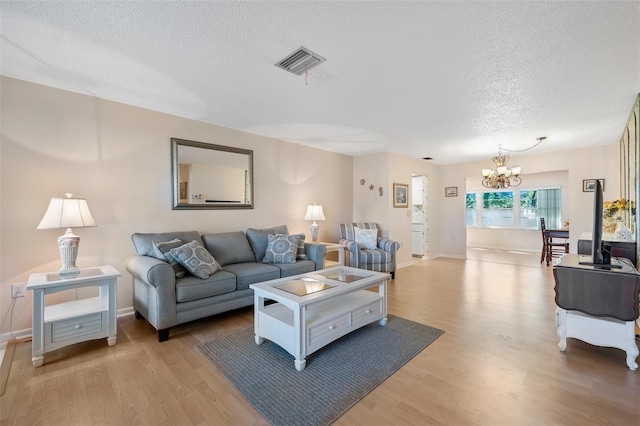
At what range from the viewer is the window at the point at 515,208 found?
750 cm

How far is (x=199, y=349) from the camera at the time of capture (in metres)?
2.31

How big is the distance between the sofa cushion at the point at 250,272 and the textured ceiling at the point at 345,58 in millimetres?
1822

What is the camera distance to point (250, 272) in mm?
3053

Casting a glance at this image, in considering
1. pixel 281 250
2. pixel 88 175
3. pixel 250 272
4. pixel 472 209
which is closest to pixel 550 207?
pixel 472 209

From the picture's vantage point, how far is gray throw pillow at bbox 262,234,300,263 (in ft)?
11.6

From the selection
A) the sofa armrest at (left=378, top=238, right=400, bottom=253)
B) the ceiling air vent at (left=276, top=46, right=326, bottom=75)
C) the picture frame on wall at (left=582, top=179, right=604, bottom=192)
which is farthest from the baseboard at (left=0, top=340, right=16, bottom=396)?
the picture frame on wall at (left=582, top=179, right=604, bottom=192)

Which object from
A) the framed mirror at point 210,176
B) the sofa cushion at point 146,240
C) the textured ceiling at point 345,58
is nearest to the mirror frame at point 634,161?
the textured ceiling at point 345,58

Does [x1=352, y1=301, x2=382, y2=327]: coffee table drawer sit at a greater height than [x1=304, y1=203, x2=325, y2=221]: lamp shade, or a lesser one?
lesser

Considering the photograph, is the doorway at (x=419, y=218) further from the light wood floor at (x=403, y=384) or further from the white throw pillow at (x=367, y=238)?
the light wood floor at (x=403, y=384)

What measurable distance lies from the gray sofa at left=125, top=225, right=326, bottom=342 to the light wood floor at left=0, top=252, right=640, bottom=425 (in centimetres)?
22

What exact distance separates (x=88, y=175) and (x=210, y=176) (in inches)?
49.7

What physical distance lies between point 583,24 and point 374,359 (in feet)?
8.76

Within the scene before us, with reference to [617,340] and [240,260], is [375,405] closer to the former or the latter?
[617,340]

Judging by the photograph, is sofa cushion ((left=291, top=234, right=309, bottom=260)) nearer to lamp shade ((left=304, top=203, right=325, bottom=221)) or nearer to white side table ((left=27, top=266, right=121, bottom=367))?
lamp shade ((left=304, top=203, right=325, bottom=221))
